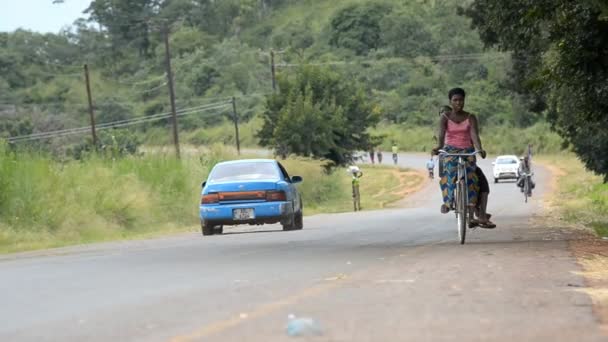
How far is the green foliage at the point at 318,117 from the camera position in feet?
222

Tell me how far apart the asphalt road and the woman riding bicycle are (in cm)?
85

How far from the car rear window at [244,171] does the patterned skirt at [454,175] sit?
816 centimetres

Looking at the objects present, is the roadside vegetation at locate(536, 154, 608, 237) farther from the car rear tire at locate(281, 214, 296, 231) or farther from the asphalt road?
the asphalt road

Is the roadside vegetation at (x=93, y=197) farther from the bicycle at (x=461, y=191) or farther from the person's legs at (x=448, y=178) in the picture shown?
the bicycle at (x=461, y=191)

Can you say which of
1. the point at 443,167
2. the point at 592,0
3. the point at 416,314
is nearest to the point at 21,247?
the point at 443,167

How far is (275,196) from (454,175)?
7.78 meters

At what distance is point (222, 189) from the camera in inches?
950

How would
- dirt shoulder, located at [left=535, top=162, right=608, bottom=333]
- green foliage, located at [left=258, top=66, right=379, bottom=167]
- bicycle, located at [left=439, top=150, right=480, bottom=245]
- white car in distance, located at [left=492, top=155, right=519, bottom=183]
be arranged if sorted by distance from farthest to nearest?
white car in distance, located at [left=492, top=155, right=519, bottom=183]
green foliage, located at [left=258, top=66, right=379, bottom=167]
bicycle, located at [left=439, top=150, right=480, bottom=245]
dirt shoulder, located at [left=535, top=162, right=608, bottom=333]

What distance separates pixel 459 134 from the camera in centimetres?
1691

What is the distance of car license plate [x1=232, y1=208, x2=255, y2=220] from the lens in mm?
24016

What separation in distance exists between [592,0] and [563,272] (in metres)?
5.27

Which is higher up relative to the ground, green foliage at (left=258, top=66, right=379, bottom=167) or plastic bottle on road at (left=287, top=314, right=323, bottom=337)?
plastic bottle on road at (left=287, top=314, right=323, bottom=337)

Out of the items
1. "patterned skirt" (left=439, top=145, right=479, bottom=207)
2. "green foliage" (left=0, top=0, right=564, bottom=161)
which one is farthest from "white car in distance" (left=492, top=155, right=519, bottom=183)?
"patterned skirt" (left=439, top=145, right=479, bottom=207)

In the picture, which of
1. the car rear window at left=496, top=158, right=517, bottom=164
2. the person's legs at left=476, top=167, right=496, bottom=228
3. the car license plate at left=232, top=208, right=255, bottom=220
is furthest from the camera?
the car rear window at left=496, top=158, right=517, bottom=164
